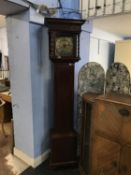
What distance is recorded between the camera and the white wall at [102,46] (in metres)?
3.13

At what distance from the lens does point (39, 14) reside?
68.8 inches

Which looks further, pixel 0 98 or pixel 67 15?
pixel 0 98

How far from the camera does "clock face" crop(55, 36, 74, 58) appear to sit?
1741mm

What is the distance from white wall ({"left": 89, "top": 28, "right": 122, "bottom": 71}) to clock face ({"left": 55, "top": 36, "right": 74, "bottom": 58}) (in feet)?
4.40

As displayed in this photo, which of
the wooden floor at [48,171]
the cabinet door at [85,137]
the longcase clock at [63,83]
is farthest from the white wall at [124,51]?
the wooden floor at [48,171]

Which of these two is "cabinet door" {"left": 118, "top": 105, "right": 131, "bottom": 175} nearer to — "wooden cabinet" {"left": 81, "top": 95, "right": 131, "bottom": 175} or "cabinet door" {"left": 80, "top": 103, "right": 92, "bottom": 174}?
"wooden cabinet" {"left": 81, "top": 95, "right": 131, "bottom": 175}

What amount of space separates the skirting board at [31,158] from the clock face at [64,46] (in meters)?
1.34

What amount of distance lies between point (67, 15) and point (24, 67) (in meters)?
0.87

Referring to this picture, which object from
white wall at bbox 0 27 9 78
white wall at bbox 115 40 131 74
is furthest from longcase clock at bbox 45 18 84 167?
white wall at bbox 0 27 9 78

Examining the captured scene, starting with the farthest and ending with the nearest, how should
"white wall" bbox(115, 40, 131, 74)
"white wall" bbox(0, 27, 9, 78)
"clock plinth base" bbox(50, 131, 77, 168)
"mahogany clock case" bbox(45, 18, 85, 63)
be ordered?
1. "white wall" bbox(0, 27, 9, 78)
2. "white wall" bbox(115, 40, 131, 74)
3. "clock plinth base" bbox(50, 131, 77, 168)
4. "mahogany clock case" bbox(45, 18, 85, 63)

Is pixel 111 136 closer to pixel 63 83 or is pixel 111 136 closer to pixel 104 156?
pixel 104 156

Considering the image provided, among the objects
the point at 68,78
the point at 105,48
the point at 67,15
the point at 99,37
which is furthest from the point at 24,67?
the point at 105,48

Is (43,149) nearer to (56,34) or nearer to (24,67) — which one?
(24,67)

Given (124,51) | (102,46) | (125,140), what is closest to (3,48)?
(102,46)
